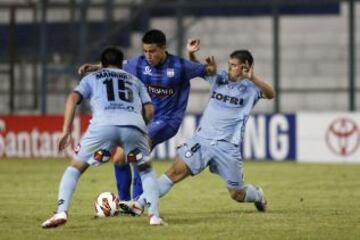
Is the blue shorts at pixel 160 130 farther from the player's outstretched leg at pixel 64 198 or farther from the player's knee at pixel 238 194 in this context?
the player's outstretched leg at pixel 64 198

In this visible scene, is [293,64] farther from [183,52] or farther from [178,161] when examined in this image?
[178,161]

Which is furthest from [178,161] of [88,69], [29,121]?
[29,121]

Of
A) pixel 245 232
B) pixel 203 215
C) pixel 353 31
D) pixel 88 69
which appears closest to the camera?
pixel 245 232

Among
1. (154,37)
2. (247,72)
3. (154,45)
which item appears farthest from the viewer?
(154,45)

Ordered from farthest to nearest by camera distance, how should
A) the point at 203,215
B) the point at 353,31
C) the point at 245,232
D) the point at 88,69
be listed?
the point at 353,31
the point at 203,215
the point at 88,69
the point at 245,232

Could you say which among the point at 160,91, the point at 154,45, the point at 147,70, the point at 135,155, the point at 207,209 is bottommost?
the point at 207,209

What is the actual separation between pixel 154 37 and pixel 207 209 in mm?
2617

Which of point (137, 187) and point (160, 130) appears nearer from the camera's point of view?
point (137, 187)

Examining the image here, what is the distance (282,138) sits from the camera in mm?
25906

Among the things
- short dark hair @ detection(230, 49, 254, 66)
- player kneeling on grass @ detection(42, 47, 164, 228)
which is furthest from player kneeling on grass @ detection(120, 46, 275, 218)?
player kneeling on grass @ detection(42, 47, 164, 228)

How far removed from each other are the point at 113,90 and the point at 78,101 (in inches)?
16.4

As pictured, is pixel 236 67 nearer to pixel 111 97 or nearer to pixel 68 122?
pixel 111 97

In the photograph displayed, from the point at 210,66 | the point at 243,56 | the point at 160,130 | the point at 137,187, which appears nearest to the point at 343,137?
the point at 160,130

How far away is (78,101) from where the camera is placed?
444 inches
